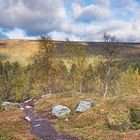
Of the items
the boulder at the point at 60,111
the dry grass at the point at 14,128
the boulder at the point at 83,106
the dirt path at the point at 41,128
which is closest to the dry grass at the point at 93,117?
the boulder at the point at 83,106

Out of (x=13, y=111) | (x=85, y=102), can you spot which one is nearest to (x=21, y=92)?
(x=13, y=111)

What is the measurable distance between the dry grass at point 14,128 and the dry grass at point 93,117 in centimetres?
398

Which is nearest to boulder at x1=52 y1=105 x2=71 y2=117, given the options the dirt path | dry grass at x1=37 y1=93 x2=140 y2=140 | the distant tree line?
dry grass at x1=37 y1=93 x2=140 y2=140

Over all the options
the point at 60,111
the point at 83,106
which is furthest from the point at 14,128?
the point at 83,106

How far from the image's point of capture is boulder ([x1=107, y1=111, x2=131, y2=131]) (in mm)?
40875

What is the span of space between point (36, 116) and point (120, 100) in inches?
491

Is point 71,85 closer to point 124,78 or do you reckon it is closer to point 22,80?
point 22,80

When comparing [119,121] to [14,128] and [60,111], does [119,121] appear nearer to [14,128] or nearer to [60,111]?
[60,111]

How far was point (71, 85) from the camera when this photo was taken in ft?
438

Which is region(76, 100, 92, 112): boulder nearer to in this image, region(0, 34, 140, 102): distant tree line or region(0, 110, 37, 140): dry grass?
region(0, 110, 37, 140): dry grass

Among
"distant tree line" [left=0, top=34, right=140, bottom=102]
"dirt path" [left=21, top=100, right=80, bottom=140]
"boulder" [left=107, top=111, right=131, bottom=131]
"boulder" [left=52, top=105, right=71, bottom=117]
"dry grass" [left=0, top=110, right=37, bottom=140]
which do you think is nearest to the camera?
"dry grass" [left=0, top=110, right=37, bottom=140]

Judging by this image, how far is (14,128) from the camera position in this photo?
43.6m

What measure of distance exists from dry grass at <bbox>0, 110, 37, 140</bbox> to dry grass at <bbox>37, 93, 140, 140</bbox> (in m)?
3.98

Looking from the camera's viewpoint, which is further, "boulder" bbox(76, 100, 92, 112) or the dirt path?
"boulder" bbox(76, 100, 92, 112)
